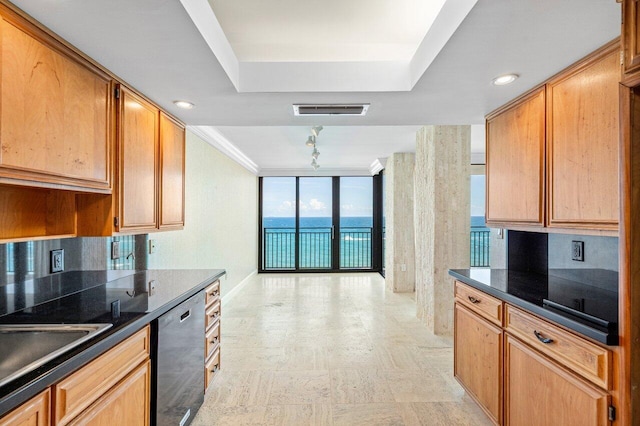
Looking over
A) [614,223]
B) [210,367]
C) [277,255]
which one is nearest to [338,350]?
[210,367]

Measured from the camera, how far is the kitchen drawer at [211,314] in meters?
2.56

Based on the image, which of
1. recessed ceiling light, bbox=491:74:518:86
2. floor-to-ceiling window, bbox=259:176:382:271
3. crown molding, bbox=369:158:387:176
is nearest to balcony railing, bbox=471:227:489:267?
floor-to-ceiling window, bbox=259:176:382:271

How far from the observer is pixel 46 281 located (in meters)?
1.93

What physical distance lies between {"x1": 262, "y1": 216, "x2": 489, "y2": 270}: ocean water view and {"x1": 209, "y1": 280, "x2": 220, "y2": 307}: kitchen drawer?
17.6ft

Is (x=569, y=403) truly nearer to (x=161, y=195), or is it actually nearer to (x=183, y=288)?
(x=183, y=288)

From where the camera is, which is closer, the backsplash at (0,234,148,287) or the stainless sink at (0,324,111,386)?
the stainless sink at (0,324,111,386)

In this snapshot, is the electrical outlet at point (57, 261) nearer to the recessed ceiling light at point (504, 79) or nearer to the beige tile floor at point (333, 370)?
the beige tile floor at point (333, 370)

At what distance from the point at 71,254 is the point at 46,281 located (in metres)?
0.25

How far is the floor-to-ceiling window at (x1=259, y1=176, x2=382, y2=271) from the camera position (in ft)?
26.6

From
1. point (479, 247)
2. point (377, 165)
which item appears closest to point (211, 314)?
point (377, 165)

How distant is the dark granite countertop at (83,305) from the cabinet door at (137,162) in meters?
0.42

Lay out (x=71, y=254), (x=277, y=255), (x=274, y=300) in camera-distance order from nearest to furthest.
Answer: (x=71, y=254) → (x=274, y=300) → (x=277, y=255)

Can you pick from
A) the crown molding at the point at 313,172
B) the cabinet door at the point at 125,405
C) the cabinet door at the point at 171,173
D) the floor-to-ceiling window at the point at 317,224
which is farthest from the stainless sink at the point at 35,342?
the floor-to-ceiling window at the point at 317,224

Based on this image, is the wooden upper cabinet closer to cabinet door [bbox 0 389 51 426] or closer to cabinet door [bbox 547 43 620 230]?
cabinet door [bbox 547 43 620 230]
